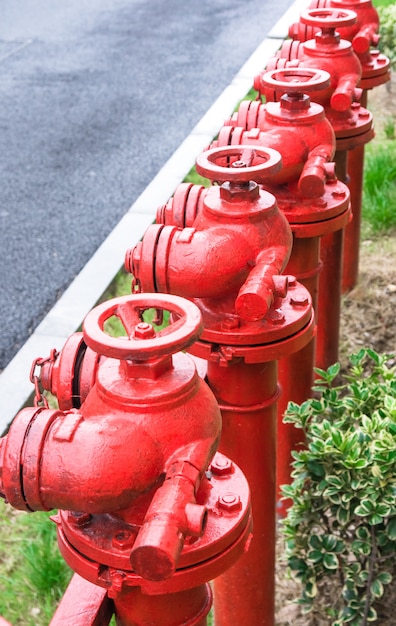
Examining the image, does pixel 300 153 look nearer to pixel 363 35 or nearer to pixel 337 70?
pixel 337 70

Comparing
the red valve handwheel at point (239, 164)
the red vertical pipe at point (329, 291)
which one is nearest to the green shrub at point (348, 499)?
the red vertical pipe at point (329, 291)

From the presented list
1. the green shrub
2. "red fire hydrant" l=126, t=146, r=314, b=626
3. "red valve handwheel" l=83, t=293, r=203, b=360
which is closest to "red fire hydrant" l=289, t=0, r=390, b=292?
the green shrub

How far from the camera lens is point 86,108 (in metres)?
6.50

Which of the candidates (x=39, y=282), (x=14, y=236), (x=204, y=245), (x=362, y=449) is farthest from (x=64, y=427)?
(x=14, y=236)

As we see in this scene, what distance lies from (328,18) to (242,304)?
1.39 m

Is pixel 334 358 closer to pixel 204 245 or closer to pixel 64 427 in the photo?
pixel 204 245

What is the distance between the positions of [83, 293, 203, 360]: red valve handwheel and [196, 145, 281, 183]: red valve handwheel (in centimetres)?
39

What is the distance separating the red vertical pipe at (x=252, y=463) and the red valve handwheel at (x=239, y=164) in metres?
0.37

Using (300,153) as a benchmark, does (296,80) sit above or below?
above

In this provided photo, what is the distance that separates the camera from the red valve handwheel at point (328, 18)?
2.54 metres

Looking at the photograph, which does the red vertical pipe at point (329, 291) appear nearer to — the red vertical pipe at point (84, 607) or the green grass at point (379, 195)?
the green grass at point (379, 195)

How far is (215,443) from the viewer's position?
49.1 inches

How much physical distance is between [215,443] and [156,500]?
15 cm

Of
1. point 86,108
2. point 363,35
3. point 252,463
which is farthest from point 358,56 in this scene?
point 86,108
